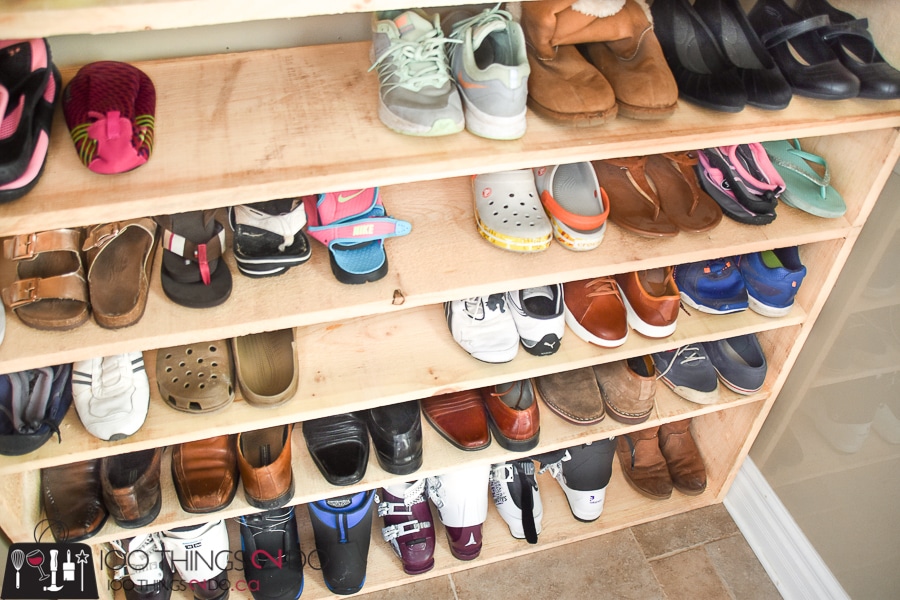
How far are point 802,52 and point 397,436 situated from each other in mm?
1060

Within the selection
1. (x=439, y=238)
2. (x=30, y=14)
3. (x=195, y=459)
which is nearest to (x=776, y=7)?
(x=439, y=238)

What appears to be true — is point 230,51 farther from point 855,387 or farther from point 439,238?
point 855,387

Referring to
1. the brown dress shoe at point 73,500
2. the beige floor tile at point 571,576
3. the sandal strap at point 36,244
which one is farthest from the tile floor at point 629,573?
the sandal strap at point 36,244

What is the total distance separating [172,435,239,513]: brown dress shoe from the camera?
140 cm

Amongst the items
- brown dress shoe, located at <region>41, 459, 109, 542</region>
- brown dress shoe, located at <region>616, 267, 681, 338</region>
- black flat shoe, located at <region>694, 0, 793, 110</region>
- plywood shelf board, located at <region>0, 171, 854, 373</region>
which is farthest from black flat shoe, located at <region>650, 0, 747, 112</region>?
brown dress shoe, located at <region>41, 459, 109, 542</region>

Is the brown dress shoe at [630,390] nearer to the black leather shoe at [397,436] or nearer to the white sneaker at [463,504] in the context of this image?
the white sneaker at [463,504]

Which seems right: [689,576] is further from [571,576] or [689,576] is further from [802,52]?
[802,52]

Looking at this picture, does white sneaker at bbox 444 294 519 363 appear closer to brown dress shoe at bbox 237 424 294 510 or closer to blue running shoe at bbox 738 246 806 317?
brown dress shoe at bbox 237 424 294 510

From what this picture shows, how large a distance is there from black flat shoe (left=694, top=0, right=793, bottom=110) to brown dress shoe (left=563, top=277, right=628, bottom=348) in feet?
1.56

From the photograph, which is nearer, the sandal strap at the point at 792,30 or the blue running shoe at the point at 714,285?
the sandal strap at the point at 792,30

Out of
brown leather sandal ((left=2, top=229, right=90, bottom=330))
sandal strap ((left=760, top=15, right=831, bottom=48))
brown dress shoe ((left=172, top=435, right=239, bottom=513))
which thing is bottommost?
brown dress shoe ((left=172, top=435, right=239, bottom=513))

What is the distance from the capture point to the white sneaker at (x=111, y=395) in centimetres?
122

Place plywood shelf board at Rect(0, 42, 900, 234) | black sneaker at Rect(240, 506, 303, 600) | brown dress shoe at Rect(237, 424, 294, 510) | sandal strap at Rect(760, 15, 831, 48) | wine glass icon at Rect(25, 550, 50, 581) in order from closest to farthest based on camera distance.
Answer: plywood shelf board at Rect(0, 42, 900, 234)
sandal strap at Rect(760, 15, 831, 48)
wine glass icon at Rect(25, 550, 50, 581)
brown dress shoe at Rect(237, 424, 294, 510)
black sneaker at Rect(240, 506, 303, 600)

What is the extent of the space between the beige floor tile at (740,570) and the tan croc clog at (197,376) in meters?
1.34
